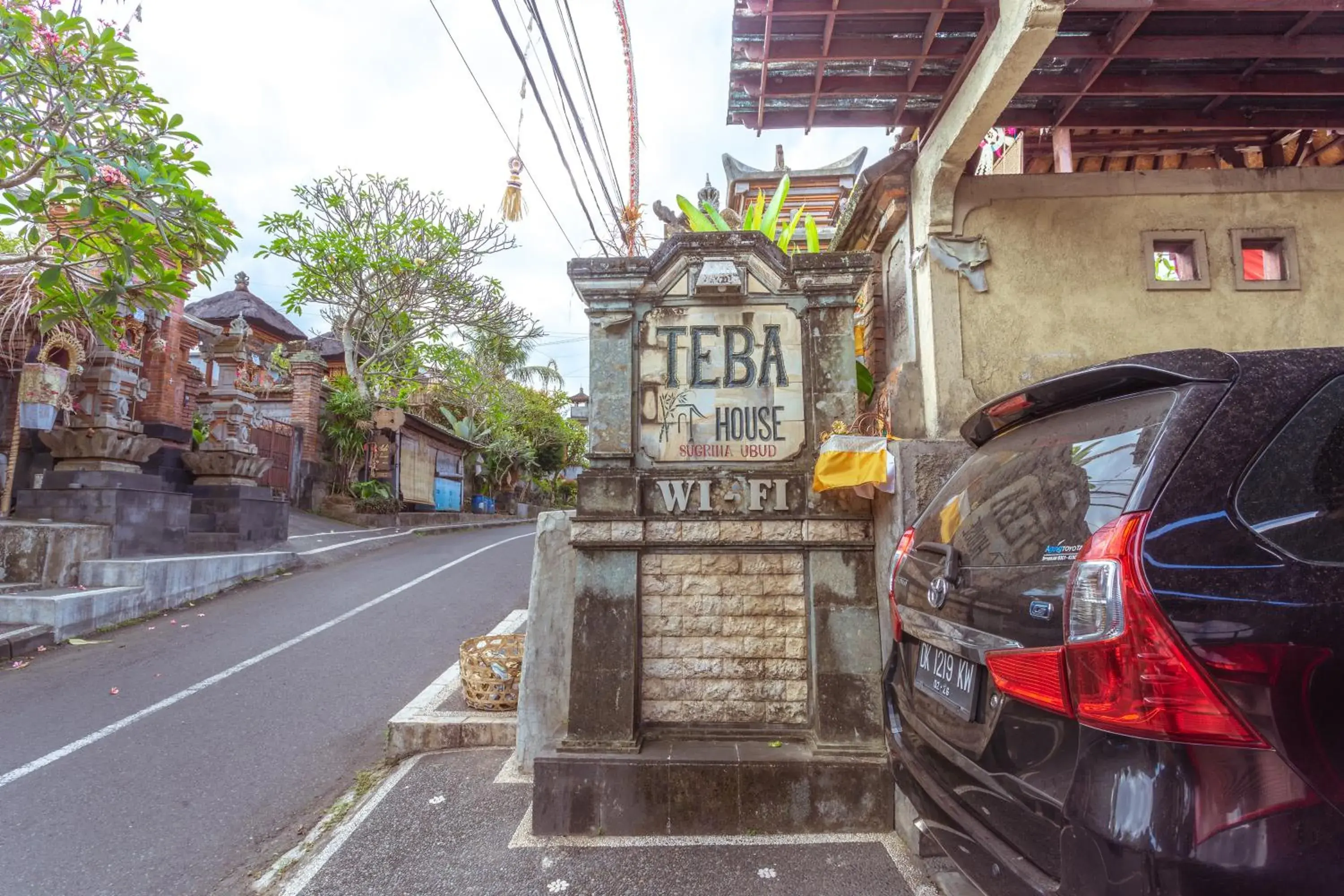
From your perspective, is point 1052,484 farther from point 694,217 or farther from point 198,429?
point 198,429

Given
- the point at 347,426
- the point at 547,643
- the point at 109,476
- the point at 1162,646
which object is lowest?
the point at 547,643

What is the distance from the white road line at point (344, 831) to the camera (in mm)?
2818

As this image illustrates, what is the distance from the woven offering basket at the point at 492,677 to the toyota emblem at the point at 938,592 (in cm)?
300

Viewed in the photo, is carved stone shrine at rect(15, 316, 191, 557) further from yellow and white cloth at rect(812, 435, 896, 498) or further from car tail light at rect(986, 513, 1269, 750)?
car tail light at rect(986, 513, 1269, 750)

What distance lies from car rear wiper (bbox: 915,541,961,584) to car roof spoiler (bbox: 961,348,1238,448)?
1.70 ft

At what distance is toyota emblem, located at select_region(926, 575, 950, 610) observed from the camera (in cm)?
202

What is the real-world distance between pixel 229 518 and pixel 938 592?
1246 cm

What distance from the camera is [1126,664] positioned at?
141cm

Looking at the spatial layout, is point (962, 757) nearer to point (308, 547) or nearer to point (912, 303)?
point (912, 303)

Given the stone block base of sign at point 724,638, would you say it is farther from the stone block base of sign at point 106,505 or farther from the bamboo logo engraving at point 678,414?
the stone block base of sign at point 106,505

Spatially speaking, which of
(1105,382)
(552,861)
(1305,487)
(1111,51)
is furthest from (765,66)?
(552,861)

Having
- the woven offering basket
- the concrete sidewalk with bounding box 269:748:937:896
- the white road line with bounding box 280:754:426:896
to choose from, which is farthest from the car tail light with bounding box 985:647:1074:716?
the woven offering basket

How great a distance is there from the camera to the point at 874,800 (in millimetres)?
3262

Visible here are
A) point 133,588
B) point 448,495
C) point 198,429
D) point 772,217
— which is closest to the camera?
point 772,217
